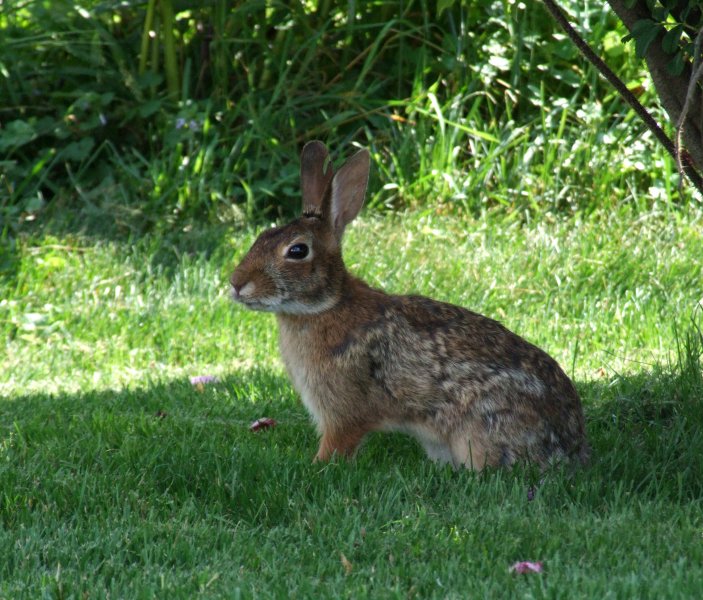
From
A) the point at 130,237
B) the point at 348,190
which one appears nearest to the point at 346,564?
the point at 348,190

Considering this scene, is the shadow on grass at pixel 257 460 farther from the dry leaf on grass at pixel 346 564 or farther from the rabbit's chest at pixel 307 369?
the dry leaf on grass at pixel 346 564

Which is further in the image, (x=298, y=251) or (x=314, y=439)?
(x=314, y=439)

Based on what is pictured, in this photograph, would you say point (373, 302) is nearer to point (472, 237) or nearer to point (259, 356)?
point (259, 356)

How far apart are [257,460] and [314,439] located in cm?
71

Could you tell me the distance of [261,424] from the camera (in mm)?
5086

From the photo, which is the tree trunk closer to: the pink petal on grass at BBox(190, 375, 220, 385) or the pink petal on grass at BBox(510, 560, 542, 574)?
the pink petal on grass at BBox(510, 560, 542, 574)

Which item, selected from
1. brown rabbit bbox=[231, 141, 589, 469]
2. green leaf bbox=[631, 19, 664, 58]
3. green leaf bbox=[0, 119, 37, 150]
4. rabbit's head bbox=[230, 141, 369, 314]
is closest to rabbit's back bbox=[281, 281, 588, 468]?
brown rabbit bbox=[231, 141, 589, 469]

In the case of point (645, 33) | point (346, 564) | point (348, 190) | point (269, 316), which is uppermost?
point (645, 33)

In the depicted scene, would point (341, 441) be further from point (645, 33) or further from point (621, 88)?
point (645, 33)

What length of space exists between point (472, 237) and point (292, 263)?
355 cm

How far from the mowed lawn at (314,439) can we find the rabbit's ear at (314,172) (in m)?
1.01

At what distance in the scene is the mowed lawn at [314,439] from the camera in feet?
11.4

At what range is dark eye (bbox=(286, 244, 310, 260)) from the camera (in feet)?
15.0

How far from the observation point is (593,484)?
410 centimetres
